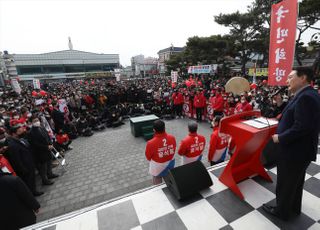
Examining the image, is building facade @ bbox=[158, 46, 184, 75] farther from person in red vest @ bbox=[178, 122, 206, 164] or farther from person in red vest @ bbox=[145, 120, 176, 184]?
person in red vest @ bbox=[145, 120, 176, 184]

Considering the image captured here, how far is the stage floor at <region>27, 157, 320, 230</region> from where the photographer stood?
6.24 feet

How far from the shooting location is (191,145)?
3080mm

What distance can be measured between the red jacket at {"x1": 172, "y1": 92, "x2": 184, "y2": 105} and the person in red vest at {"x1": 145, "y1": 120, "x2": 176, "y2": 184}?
6.91 metres

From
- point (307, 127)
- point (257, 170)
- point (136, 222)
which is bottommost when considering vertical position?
point (136, 222)

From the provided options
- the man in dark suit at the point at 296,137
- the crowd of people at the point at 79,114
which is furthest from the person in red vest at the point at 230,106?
the man in dark suit at the point at 296,137

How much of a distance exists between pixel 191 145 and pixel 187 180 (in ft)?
2.84

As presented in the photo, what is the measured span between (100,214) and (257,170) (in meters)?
2.40

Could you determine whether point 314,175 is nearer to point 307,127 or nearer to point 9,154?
point 307,127

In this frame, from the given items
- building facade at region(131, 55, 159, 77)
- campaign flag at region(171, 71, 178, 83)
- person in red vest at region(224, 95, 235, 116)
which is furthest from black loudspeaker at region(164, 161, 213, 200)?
building facade at region(131, 55, 159, 77)

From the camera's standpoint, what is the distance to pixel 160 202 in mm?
2279

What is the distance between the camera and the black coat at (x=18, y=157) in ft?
10.8

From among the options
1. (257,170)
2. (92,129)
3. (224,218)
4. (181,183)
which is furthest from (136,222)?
(92,129)

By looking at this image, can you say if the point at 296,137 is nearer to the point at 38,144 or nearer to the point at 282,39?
the point at 282,39

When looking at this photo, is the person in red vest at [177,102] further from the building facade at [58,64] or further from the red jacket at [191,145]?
the building facade at [58,64]
